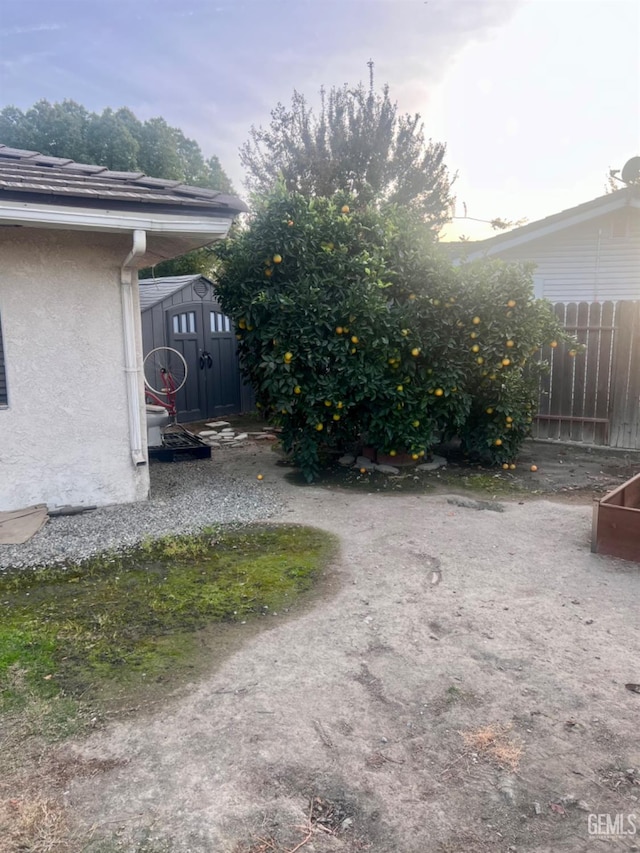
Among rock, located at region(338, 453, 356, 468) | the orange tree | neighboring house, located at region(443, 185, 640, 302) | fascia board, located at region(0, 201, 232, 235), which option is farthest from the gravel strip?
neighboring house, located at region(443, 185, 640, 302)

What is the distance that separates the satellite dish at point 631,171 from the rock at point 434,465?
7.63 metres

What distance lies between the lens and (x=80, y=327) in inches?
209

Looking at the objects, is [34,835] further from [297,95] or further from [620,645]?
[297,95]

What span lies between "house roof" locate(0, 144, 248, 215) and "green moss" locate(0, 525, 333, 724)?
2845 mm

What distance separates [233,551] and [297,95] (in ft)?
57.4

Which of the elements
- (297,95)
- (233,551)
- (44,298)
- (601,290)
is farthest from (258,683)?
(297,95)

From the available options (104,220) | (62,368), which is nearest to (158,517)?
(62,368)

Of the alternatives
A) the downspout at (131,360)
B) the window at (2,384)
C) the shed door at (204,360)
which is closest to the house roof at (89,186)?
the downspout at (131,360)

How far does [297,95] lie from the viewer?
1803cm

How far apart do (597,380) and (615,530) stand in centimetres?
459

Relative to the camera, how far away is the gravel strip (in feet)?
15.3

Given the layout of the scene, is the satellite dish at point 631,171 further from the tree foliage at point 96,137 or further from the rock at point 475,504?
the tree foliage at point 96,137

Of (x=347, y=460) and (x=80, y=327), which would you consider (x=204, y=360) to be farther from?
(x=80, y=327)

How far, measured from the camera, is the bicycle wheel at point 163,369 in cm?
1134
